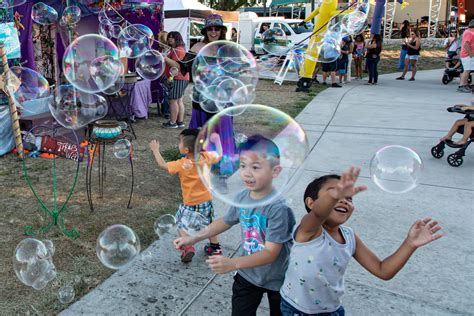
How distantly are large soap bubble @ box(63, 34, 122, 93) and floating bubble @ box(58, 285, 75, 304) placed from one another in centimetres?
180

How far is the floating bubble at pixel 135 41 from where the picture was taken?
5457 mm

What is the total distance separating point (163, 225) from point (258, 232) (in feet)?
4.33

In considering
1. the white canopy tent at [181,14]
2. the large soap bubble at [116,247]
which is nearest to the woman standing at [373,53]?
the white canopy tent at [181,14]

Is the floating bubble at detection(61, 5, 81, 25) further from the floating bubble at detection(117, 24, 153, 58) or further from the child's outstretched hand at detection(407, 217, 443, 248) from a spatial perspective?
the child's outstretched hand at detection(407, 217, 443, 248)

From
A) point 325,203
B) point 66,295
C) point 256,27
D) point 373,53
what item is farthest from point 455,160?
point 256,27

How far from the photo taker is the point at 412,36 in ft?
43.4

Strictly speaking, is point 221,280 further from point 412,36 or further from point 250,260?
point 412,36

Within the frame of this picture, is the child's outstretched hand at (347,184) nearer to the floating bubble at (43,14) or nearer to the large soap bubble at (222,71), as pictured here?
the large soap bubble at (222,71)

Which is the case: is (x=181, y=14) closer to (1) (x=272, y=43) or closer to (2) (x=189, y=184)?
(1) (x=272, y=43)

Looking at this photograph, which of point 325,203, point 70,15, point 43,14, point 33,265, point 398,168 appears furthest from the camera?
point 70,15

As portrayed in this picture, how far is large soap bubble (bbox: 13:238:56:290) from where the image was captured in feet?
8.65

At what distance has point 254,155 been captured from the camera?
185 cm

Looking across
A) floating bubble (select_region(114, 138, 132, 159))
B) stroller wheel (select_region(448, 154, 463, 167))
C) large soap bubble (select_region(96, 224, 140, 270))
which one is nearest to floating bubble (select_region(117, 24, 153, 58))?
floating bubble (select_region(114, 138, 132, 159))

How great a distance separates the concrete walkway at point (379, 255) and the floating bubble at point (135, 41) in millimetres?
2423
